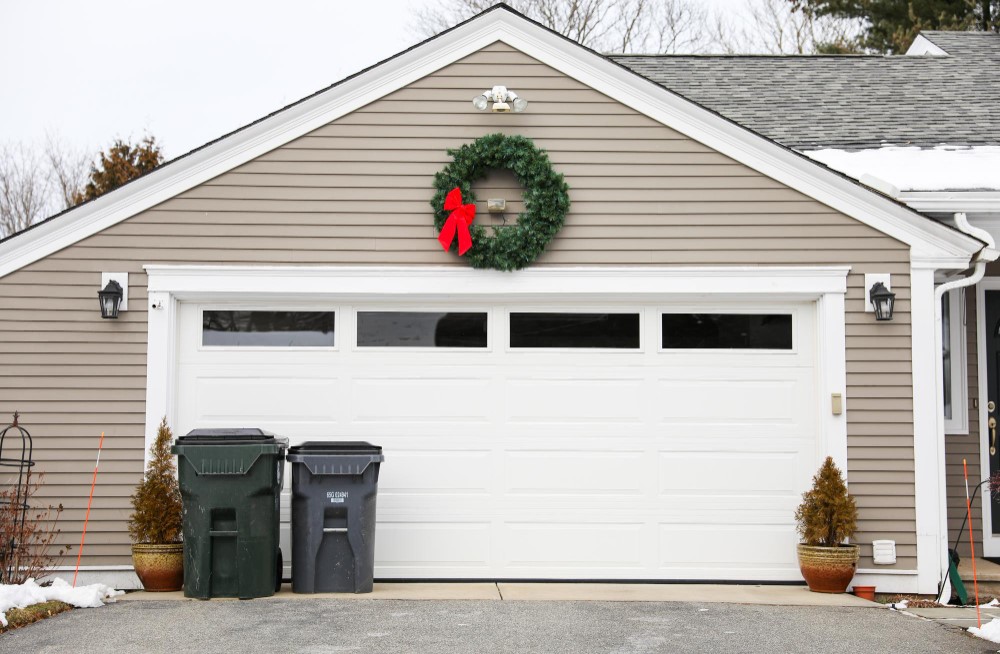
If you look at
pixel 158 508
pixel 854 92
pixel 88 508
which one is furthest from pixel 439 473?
pixel 854 92

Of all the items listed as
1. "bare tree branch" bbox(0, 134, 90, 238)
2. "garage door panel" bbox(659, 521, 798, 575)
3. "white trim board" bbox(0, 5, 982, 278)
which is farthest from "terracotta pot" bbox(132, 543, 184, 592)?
"bare tree branch" bbox(0, 134, 90, 238)

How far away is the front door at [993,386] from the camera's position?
9.12 m

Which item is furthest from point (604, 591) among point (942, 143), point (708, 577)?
point (942, 143)

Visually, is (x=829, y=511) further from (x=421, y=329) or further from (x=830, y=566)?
(x=421, y=329)

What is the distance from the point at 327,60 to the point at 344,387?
17.3m

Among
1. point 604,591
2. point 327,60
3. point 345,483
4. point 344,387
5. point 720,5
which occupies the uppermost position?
point 720,5

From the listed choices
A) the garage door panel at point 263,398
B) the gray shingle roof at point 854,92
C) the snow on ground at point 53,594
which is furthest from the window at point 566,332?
the snow on ground at point 53,594

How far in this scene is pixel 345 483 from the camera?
24.5 ft

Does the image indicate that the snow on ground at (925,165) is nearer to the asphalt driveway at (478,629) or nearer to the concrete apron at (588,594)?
the concrete apron at (588,594)

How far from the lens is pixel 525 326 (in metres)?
8.42

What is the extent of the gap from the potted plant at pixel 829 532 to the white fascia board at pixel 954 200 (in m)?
2.20

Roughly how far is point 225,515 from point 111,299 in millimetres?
1862

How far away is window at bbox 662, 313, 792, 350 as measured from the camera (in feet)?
27.6

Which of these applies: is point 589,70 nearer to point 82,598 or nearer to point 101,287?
point 101,287
